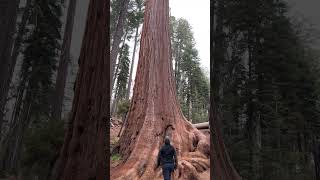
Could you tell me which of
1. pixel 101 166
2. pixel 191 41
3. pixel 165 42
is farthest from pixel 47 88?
pixel 191 41

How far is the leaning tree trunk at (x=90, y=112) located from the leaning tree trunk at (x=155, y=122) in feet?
12.0

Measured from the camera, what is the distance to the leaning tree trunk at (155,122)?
8836 millimetres

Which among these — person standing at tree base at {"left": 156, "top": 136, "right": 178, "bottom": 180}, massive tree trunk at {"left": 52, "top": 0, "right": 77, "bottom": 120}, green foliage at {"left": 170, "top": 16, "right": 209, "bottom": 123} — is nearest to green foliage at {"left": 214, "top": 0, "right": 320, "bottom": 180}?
person standing at tree base at {"left": 156, "top": 136, "right": 178, "bottom": 180}

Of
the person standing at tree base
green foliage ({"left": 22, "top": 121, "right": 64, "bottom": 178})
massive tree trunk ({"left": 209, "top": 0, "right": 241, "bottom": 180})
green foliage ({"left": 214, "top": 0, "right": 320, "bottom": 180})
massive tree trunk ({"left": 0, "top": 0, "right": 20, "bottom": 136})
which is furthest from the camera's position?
massive tree trunk ({"left": 0, "top": 0, "right": 20, "bottom": 136})

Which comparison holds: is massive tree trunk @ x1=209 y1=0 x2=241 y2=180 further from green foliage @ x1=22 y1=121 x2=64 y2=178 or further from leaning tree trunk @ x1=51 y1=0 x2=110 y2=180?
green foliage @ x1=22 y1=121 x2=64 y2=178

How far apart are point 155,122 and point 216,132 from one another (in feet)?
15.0

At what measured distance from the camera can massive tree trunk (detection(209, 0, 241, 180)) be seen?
16.9 feet

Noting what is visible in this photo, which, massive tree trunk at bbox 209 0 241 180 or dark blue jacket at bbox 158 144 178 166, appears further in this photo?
dark blue jacket at bbox 158 144 178 166

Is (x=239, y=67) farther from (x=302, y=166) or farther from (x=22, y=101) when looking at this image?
(x=22, y=101)

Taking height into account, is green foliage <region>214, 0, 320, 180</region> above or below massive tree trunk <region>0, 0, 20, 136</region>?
below

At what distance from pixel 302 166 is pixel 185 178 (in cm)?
411

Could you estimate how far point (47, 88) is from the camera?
1338 centimetres

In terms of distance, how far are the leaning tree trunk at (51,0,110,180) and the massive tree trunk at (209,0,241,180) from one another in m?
1.74

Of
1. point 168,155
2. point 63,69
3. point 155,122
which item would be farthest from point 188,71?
point 168,155
